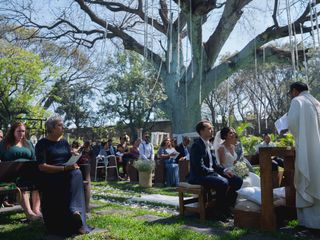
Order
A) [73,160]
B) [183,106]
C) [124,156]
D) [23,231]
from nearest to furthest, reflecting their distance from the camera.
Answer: [73,160] < [23,231] < [124,156] < [183,106]

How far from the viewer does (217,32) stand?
14.5 m

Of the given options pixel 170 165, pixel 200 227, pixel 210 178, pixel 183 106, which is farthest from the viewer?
pixel 183 106

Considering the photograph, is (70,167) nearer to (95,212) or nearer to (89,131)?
(95,212)

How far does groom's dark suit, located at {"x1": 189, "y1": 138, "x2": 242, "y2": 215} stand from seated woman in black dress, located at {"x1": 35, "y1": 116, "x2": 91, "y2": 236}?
1762mm

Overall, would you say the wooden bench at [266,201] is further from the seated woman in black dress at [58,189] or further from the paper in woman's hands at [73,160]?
the paper in woman's hands at [73,160]

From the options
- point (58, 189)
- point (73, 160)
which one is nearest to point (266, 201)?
point (73, 160)

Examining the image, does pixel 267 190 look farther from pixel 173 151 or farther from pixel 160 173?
pixel 173 151

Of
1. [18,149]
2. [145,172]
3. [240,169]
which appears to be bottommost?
[145,172]

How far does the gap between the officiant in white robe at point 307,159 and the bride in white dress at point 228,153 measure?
5.07 feet

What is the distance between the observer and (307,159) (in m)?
4.60

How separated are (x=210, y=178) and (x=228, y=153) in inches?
39.1

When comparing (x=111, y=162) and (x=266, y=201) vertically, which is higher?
(x=111, y=162)

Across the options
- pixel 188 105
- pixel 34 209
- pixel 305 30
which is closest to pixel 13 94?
pixel 188 105

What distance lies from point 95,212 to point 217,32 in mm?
10174
